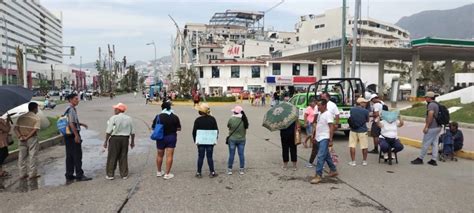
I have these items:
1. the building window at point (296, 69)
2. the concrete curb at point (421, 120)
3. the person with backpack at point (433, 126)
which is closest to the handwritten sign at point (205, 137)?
the person with backpack at point (433, 126)

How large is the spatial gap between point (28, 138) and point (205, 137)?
11.1 feet

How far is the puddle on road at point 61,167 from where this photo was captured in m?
8.27

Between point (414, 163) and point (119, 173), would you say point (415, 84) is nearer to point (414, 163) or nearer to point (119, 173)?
point (414, 163)

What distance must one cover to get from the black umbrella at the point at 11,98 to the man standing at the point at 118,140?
7.57 feet

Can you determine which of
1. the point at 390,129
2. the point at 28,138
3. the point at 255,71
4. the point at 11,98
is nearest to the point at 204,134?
the point at 28,138

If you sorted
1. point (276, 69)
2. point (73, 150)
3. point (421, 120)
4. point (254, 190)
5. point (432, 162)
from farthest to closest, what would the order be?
point (276, 69) → point (421, 120) → point (432, 162) → point (73, 150) → point (254, 190)

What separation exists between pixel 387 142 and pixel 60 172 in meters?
7.29

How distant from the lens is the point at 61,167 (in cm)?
1021

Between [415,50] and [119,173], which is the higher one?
[415,50]

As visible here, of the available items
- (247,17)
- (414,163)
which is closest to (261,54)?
(247,17)

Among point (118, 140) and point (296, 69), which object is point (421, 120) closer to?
point (118, 140)

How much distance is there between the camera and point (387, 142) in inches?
399

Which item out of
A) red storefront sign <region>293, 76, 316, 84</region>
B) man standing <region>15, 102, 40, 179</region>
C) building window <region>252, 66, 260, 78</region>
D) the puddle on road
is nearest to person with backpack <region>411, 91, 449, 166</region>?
the puddle on road

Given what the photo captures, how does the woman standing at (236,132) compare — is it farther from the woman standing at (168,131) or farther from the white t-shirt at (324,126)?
the white t-shirt at (324,126)
